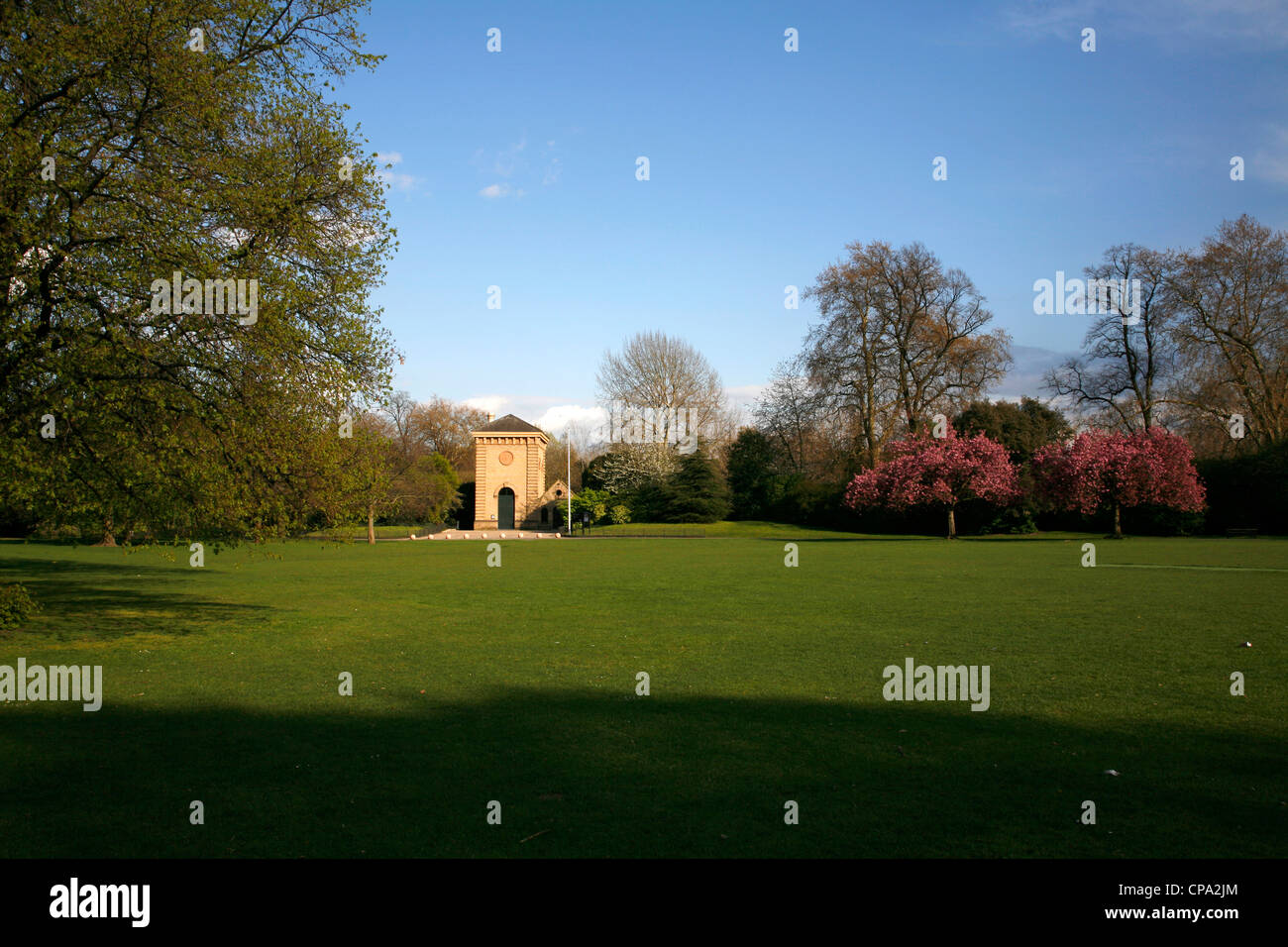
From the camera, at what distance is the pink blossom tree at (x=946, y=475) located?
141ft

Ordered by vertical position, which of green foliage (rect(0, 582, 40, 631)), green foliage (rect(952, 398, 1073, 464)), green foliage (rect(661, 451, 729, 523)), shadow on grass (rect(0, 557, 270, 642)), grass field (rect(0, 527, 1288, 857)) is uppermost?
green foliage (rect(952, 398, 1073, 464))

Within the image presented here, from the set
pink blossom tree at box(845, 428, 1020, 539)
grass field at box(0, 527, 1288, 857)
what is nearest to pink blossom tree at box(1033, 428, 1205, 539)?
pink blossom tree at box(845, 428, 1020, 539)

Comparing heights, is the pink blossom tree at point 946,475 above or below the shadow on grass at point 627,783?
above

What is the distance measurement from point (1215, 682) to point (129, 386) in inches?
589

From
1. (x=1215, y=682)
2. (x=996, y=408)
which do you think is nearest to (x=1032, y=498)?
(x=996, y=408)

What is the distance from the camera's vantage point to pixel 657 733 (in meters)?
7.20

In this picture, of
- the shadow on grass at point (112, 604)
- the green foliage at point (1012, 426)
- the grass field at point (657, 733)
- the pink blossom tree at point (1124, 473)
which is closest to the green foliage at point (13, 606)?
the shadow on grass at point (112, 604)

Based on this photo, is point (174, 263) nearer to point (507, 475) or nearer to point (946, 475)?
point (946, 475)

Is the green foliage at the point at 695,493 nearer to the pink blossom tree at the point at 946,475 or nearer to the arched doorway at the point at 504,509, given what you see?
the arched doorway at the point at 504,509

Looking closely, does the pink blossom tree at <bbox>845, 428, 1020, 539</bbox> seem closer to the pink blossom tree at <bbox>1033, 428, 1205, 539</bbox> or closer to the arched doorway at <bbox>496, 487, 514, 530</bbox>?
the pink blossom tree at <bbox>1033, 428, 1205, 539</bbox>

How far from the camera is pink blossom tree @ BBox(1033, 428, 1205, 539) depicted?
38.7 m

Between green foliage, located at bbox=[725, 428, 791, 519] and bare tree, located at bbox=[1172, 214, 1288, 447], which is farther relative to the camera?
green foliage, located at bbox=[725, 428, 791, 519]

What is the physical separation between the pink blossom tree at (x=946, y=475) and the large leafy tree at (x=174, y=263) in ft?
115
